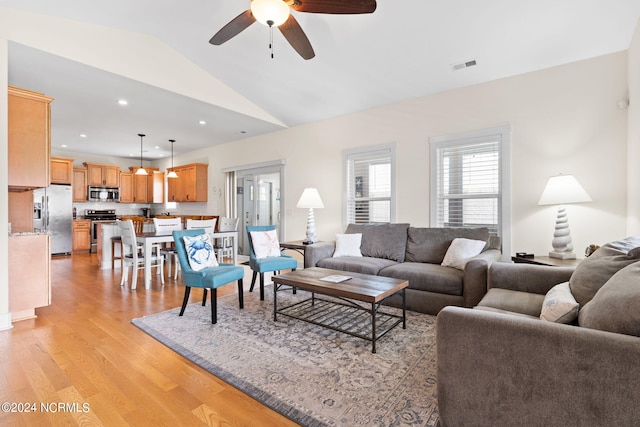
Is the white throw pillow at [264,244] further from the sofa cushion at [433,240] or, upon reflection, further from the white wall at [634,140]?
the white wall at [634,140]

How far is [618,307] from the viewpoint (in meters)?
1.23

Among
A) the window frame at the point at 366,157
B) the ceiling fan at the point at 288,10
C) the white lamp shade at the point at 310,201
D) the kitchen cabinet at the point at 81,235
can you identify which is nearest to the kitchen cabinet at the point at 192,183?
the kitchen cabinet at the point at 81,235

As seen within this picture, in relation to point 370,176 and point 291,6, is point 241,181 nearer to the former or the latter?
point 370,176

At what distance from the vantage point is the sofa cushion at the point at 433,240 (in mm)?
3631

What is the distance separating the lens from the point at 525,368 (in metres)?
1.28

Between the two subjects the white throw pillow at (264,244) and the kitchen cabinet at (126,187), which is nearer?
the white throw pillow at (264,244)

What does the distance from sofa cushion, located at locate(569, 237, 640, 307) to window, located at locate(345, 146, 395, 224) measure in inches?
112

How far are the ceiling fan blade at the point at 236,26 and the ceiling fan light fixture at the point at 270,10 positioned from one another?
28 cm

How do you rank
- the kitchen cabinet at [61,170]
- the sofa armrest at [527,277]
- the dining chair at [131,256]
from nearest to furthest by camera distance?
1. the sofa armrest at [527,277]
2. the dining chair at [131,256]
3. the kitchen cabinet at [61,170]

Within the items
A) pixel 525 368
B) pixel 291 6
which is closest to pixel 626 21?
pixel 291 6

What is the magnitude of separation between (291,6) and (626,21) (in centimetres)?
298

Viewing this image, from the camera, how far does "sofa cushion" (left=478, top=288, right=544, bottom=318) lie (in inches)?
77.7

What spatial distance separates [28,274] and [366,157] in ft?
14.4

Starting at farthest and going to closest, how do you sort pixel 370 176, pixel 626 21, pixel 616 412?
pixel 370 176 < pixel 626 21 < pixel 616 412
